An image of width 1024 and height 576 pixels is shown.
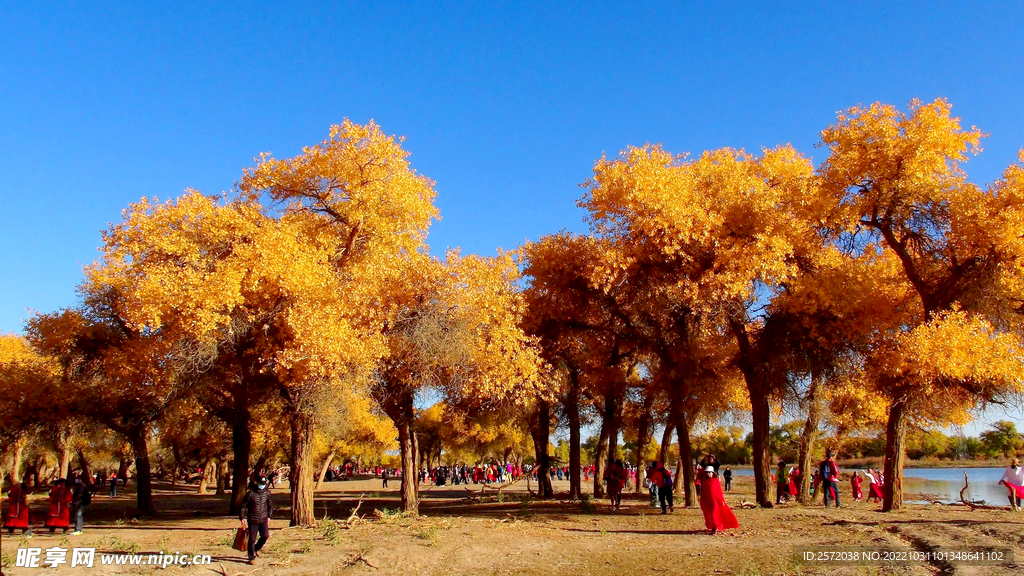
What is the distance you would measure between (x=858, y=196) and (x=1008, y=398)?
6085mm

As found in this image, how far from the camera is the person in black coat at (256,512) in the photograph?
1188 centimetres

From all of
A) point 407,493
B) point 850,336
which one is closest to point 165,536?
point 407,493

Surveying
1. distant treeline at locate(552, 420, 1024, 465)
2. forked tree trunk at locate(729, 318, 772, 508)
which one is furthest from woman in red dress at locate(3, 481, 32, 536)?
distant treeline at locate(552, 420, 1024, 465)

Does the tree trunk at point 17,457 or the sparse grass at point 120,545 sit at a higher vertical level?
the tree trunk at point 17,457

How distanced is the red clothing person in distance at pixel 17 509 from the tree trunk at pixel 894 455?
Result: 21470 millimetres

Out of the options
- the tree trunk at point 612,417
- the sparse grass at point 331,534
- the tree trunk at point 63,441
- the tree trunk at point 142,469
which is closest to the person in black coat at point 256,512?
the sparse grass at point 331,534

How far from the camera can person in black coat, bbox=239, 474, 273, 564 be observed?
1188cm

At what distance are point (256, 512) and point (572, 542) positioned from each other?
6.26 m

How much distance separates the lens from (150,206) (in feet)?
52.3

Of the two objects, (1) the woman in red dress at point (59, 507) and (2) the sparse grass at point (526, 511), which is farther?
(2) the sparse grass at point (526, 511)

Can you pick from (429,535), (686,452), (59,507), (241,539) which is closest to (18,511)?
(59,507)

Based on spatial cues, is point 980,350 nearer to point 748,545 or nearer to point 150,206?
point 748,545

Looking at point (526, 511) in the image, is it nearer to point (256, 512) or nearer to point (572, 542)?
point (572, 542)

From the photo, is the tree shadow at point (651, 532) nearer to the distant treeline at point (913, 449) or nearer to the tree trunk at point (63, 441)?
the tree trunk at point (63, 441)
